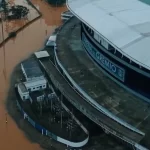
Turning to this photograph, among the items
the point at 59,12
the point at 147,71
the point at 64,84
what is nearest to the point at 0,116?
the point at 64,84

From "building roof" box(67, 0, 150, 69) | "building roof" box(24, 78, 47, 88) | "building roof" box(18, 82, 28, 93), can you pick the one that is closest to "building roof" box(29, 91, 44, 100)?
"building roof" box(18, 82, 28, 93)

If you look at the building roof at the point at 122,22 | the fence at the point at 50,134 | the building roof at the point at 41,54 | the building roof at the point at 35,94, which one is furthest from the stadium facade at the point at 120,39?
the building roof at the point at 35,94

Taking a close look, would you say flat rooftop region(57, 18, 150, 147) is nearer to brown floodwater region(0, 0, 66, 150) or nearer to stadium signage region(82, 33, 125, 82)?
stadium signage region(82, 33, 125, 82)

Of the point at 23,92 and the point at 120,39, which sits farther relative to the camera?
the point at 23,92

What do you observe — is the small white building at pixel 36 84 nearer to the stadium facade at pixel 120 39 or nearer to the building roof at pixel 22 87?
the building roof at pixel 22 87

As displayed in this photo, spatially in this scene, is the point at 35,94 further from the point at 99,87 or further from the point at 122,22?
the point at 122,22

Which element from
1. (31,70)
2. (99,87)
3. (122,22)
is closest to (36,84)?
(31,70)
